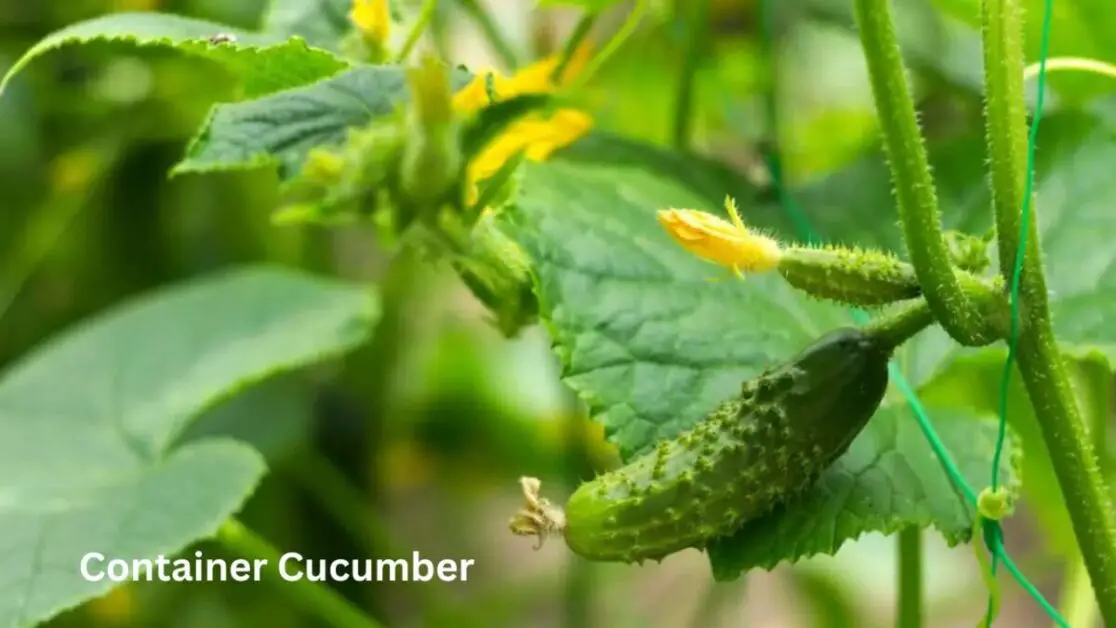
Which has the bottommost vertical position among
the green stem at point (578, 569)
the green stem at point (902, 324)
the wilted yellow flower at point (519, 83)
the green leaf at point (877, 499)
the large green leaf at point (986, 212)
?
the green stem at point (578, 569)

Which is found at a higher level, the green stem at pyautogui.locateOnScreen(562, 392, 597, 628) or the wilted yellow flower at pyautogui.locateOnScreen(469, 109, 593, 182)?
the wilted yellow flower at pyautogui.locateOnScreen(469, 109, 593, 182)

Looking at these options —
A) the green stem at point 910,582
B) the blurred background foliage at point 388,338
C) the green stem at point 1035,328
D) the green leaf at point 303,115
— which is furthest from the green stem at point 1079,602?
the green leaf at point 303,115

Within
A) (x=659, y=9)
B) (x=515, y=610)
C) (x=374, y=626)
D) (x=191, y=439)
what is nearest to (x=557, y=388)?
(x=515, y=610)

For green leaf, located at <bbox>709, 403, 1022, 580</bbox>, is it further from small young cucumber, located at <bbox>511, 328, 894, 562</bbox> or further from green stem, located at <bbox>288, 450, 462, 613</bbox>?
green stem, located at <bbox>288, 450, 462, 613</bbox>

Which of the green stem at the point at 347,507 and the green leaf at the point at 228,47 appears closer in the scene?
the green leaf at the point at 228,47

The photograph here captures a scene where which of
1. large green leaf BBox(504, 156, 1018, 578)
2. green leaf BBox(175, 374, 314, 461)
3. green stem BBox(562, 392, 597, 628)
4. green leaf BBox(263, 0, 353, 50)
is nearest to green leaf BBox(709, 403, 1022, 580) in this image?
large green leaf BBox(504, 156, 1018, 578)

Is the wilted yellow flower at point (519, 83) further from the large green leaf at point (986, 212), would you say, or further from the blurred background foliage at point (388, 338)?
the blurred background foliage at point (388, 338)

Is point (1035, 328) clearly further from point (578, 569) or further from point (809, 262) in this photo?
point (578, 569)

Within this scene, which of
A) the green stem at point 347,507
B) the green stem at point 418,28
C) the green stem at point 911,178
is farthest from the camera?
the green stem at point 347,507
